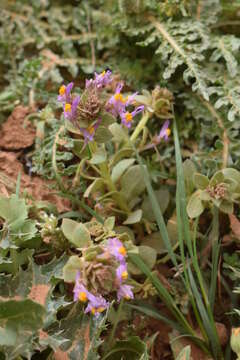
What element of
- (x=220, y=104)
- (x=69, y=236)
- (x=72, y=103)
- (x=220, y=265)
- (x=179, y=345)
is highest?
(x=72, y=103)

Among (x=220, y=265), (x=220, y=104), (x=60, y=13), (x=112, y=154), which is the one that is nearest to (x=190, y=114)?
(x=220, y=104)

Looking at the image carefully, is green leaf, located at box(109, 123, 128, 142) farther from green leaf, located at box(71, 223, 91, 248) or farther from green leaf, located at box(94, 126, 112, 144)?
green leaf, located at box(71, 223, 91, 248)

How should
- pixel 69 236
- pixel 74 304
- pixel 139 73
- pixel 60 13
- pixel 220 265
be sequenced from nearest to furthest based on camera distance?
pixel 69 236, pixel 74 304, pixel 220 265, pixel 139 73, pixel 60 13

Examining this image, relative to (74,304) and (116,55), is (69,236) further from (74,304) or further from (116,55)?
(116,55)

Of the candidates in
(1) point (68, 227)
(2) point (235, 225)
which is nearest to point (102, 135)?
(1) point (68, 227)

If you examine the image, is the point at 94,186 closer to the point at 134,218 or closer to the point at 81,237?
the point at 134,218

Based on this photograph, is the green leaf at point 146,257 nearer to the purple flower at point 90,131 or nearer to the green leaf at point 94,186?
the green leaf at point 94,186

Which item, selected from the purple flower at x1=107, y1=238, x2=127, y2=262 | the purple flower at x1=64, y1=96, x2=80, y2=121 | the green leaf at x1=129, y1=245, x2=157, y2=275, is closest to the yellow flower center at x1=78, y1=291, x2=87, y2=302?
the purple flower at x1=107, y1=238, x2=127, y2=262
